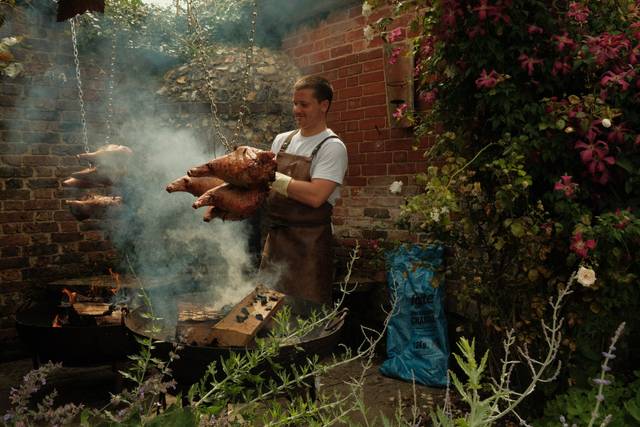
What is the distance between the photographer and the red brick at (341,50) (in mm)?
5246

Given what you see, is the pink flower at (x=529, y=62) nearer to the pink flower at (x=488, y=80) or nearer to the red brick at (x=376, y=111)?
the pink flower at (x=488, y=80)

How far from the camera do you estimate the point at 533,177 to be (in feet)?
10.4

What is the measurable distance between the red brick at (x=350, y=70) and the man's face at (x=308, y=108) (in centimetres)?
169

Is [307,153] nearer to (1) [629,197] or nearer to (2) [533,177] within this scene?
(2) [533,177]

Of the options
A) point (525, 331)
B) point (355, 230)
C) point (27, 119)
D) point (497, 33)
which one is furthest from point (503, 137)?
point (27, 119)

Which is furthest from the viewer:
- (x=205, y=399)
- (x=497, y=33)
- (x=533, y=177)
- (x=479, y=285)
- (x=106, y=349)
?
(x=106, y=349)

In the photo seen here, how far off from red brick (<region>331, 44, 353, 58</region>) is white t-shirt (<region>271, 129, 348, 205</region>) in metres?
1.92

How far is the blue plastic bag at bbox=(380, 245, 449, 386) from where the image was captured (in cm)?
438

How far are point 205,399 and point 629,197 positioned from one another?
9.20 feet

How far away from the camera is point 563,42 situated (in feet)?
9.43

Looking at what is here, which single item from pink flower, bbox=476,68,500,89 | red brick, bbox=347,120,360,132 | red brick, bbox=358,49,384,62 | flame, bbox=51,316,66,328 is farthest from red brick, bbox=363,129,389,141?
flame, bbox=51,316,66,328

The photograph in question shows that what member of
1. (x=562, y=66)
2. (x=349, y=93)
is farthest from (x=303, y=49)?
(x=562, y=66)

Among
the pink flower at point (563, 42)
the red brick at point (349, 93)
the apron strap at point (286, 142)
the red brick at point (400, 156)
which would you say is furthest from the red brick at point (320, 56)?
the pink flower at point (563, 42)

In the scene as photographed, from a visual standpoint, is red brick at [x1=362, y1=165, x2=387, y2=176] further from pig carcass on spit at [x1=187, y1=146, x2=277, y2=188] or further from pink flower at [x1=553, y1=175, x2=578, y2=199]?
pig carcass on spit at [x1=187, y1=146, x2=277, y2=188]
